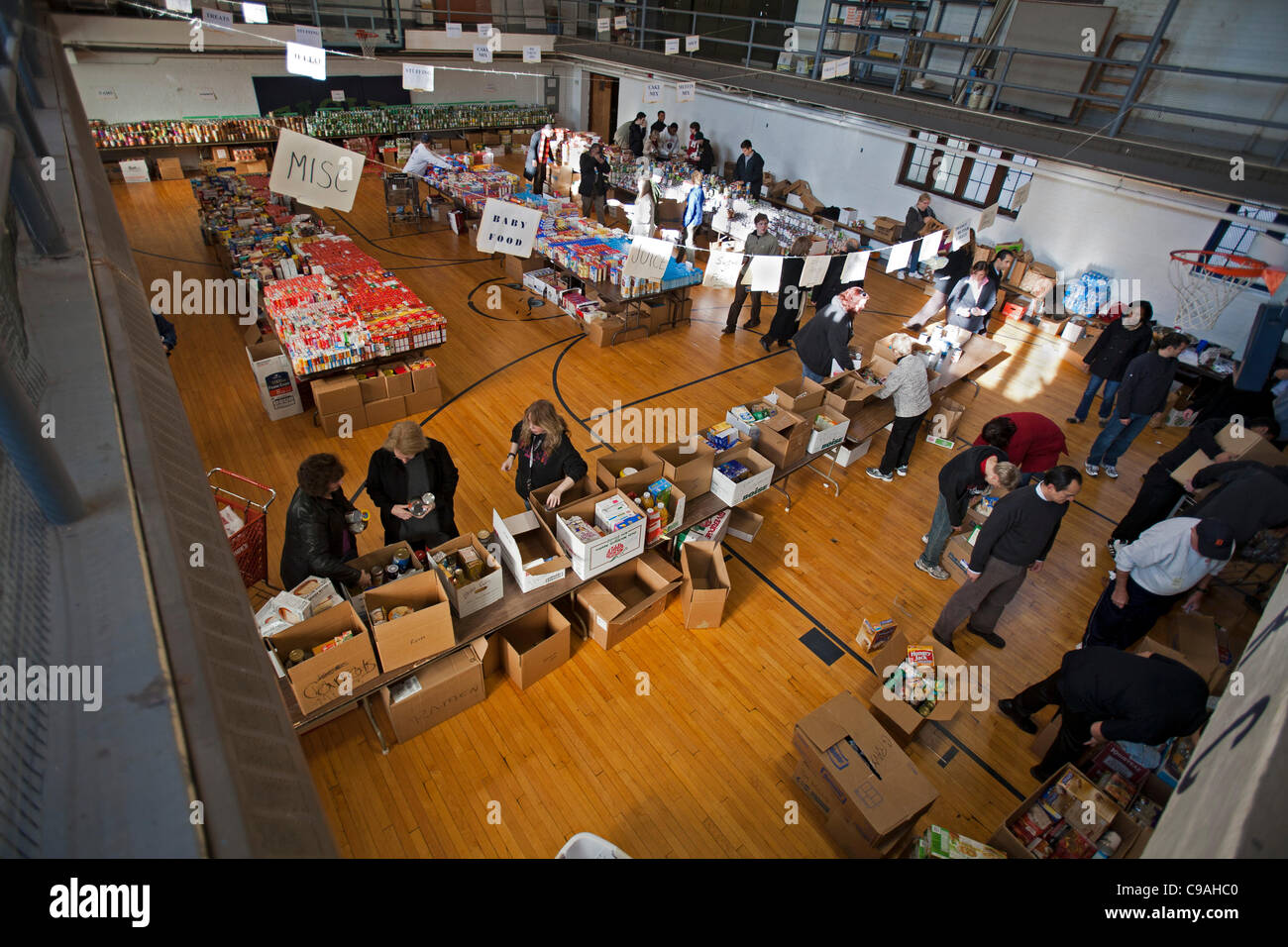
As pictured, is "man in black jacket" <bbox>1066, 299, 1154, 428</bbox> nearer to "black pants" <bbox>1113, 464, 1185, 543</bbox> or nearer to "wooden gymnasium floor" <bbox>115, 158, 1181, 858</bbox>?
"wooden gymnasium floor" <bbox>115, 158, 1181, 858</bbox>

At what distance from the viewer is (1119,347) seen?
7.58 meters

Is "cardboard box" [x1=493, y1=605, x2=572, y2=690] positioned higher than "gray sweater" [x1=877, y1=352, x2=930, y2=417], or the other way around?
"gray sweater" [x1=877, y1=352, x2=930, y2=417]

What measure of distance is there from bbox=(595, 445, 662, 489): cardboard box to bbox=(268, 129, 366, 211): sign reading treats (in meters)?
3.14

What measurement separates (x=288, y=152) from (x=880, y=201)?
40.7ft

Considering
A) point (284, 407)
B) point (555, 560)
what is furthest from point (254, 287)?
point (555, 560)

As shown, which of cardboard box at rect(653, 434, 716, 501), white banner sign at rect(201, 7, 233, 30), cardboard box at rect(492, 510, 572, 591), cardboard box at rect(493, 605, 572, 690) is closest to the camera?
cardboard box at rect(492, 510, 572, 591)

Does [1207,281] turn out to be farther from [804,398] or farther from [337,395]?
[337,395]

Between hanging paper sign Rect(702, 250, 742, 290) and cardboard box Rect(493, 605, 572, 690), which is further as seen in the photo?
hanging paper sign Rect(702, 250, 742, 290)

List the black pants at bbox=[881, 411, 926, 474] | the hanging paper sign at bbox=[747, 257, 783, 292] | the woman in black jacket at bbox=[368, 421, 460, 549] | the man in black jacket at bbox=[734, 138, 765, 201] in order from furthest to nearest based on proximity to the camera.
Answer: the man in black jacket at bbox=[734, 138, 765, 201] → the hanging paper sign at bbox=[747, 257, 783, 292] → the black pants at bbox=[881, 411, 926, 474] → the woman in black jacket at bbox=[368, 421, 460, 549]

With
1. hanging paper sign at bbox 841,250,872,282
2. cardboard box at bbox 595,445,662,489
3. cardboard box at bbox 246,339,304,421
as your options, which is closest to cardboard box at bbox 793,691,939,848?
cardboard box at bbox 595,445,662,489

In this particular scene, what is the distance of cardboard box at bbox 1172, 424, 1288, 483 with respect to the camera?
18.4 feet

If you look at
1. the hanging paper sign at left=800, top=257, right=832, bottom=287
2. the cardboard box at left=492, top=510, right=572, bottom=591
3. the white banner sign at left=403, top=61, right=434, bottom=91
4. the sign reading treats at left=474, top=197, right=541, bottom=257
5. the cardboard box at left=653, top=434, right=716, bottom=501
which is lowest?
the cardboard box at left=492, top=510, right=572, bottom=591

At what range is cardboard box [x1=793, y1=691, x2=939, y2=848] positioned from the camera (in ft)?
12.5

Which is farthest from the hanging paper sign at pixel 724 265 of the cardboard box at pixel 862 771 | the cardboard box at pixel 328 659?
the cardboard box at pixel 328 659
